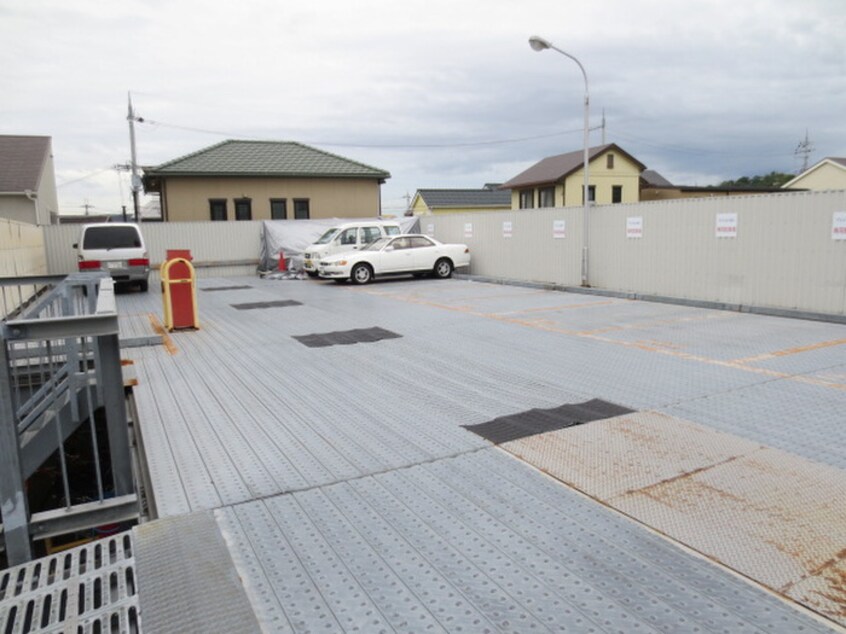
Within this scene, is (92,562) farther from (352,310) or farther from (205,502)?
(352,310)

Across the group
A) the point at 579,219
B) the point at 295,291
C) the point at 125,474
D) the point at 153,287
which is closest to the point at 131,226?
the point at 153,287

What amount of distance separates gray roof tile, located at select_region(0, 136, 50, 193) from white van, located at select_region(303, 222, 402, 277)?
1203 cm

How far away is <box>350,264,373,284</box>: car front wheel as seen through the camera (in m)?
17.6

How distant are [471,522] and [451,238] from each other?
18005 millimetres

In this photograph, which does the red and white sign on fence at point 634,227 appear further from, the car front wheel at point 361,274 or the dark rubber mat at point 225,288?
the dark rubber mat at point 225,288

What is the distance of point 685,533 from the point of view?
10.5 ft

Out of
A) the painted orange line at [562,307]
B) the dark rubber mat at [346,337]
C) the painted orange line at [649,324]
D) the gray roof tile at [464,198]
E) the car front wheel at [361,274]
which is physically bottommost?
the painted orange line at [649,324]

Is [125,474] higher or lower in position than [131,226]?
lower

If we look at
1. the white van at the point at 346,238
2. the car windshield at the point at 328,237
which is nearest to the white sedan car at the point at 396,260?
the white van at the point at 346,238

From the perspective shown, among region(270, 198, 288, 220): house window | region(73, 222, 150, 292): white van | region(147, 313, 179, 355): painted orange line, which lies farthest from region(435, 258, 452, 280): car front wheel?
region(270, 198, 288, 220): house window

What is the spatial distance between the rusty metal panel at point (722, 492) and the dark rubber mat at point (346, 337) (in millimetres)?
4554

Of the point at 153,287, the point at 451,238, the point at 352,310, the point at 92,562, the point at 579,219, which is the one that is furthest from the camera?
the point at 451,238

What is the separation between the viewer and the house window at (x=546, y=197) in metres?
40.0

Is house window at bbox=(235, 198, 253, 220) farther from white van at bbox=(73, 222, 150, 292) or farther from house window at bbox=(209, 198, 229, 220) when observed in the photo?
white van at bbox=(73, 222, 150, 292)
